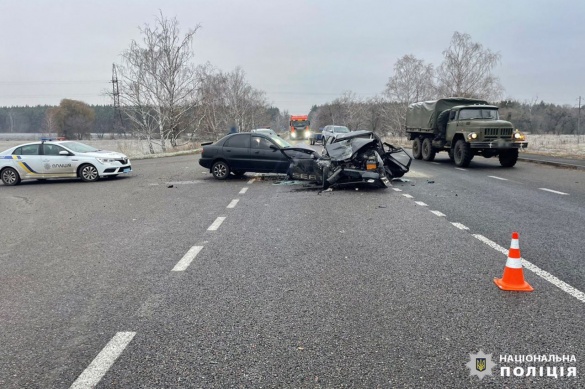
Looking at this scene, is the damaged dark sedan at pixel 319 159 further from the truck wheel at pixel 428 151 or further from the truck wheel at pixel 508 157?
the truck wheel at pixel 428 151

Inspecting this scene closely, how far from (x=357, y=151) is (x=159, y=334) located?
919 cm

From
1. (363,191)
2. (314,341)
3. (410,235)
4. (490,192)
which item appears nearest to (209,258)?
(314,341)

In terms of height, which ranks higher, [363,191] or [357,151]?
[357,151]

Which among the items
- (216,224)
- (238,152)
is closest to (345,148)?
(238,152)

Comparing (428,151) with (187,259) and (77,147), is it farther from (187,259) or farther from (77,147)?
(187,259)

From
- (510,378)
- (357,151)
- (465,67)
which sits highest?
(465,67)

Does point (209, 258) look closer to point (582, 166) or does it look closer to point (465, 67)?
point (582, 166)

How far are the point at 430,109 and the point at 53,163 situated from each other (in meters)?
16.2

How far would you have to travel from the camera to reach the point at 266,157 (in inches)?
559

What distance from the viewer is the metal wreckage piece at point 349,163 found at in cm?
1202

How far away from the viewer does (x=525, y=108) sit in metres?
104

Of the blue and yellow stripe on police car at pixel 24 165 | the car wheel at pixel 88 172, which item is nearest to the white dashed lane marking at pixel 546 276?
the car wheel at pixel 88 172

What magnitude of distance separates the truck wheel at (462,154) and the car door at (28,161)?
1617 centimetres

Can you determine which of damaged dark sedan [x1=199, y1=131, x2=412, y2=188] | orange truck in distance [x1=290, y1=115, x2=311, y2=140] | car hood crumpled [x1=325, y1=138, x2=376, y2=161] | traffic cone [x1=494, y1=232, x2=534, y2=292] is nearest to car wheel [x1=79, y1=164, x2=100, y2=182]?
damaged dark sedan [x1=199, y1=131, x2=412, y2=188]
